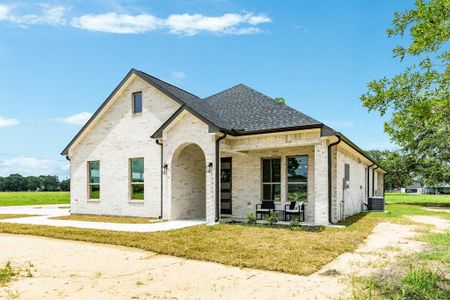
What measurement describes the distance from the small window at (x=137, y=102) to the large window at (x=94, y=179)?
3571mm

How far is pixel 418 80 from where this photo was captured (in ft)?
19.3

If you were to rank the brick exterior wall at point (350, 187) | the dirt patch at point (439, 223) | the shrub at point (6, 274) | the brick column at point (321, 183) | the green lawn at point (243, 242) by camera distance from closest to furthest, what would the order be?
the shrub at point (6, 274)
the green lawn at point (243, 242)
the brick column at point (321, 183)
the dirt patch at point (439, 223)
the brick exterior wall at point (350, 187)

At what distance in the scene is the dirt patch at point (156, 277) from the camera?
534 cm

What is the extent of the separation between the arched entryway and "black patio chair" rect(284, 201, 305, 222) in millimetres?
4171

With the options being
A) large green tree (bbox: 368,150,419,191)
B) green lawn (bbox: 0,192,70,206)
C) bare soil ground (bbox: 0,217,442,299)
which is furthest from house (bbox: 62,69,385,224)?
large green tree (bbox: 368,150,419,191)

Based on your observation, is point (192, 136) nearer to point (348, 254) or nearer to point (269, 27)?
point (269, 27)

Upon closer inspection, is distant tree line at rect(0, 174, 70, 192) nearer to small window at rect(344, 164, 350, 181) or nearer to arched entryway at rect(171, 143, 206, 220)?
arched entryway at rect(171, 143, 206, 220)

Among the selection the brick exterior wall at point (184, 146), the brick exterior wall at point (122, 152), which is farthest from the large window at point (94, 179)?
the brick exterior wall at point (184, 146)

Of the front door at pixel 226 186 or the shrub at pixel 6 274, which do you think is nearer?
the shrub at pixel 6 274

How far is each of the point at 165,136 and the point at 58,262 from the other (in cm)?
820

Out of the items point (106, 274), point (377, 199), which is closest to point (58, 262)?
point (106, 274)

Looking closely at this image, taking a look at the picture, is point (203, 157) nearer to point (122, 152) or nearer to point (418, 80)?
point (122, 152)

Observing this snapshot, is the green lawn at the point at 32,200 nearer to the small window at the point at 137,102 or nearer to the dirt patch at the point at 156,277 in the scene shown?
the small window at the point at 137,102

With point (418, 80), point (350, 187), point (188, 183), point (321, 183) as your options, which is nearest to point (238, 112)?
point (188, 183)
